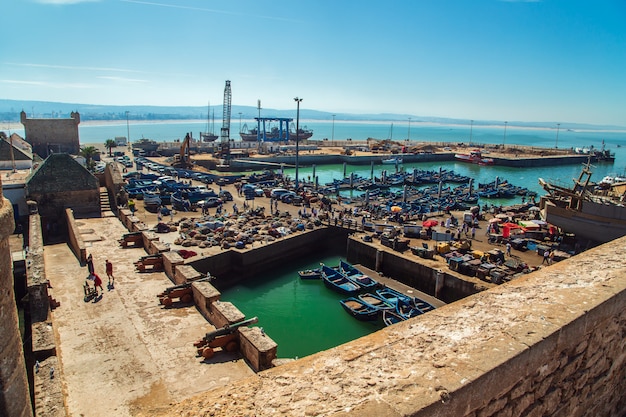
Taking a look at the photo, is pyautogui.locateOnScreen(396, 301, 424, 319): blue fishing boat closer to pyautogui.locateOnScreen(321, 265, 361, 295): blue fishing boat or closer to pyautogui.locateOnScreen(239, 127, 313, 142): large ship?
pyautogui.locateOnScreen(321, 265, 361, 295): blue fishing boat

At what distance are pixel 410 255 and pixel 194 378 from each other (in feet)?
55.6

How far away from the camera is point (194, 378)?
10.6 meters

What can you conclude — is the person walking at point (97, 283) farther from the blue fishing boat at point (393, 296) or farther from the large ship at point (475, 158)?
the large ship at point (475, 158)

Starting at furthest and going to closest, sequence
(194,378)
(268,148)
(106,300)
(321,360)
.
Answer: (268,148), (106,300), (194,378), (321,360)

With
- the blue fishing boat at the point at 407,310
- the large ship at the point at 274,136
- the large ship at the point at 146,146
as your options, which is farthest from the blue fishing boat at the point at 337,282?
the large ship at the point at 274,136

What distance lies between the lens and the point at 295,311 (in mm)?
22375

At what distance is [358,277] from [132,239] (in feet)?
40.8

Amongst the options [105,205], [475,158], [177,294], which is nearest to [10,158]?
[105,205]

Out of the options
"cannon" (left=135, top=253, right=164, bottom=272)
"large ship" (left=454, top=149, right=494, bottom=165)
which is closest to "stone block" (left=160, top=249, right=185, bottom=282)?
"cannon" (left=135, top=253, right=164, bottom=272)

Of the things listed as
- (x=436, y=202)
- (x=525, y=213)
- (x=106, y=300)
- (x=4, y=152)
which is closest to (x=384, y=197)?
(x=436, y=202)

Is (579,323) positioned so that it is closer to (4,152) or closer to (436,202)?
(436,202)

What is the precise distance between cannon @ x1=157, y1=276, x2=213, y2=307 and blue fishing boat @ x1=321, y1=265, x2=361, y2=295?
1066cm

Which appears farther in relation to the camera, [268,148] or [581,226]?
[268,148]

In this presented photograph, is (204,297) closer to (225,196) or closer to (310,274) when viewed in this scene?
(310,274)
